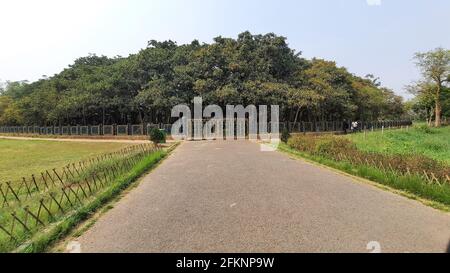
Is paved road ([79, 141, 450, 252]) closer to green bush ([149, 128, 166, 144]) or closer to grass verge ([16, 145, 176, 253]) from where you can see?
grass verge ([16, 145, 176, 253])

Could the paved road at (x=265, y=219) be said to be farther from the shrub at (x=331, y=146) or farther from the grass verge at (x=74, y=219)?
the shrub at (x=331, y=146)

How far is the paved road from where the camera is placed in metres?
5.85

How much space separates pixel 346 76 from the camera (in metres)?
55.8

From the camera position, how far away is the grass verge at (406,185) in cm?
884

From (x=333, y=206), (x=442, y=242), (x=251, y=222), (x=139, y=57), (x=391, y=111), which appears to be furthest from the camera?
(x=391, y=111)

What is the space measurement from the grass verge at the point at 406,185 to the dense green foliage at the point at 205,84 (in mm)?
28111

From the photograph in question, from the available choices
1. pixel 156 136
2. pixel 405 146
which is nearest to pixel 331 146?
pixel 405 146

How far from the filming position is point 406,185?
33.9 feet

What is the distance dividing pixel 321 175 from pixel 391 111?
2904 inches

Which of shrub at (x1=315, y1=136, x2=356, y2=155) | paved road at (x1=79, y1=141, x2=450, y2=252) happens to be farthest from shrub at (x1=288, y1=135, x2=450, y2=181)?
paved road at (x1=79, y1=141, x2=450, y2=252)

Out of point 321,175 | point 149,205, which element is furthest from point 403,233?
point 321,175

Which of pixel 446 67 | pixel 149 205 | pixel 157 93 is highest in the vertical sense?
pixel 446 67

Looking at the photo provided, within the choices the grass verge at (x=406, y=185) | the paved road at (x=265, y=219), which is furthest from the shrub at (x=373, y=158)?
the paved road at (x=265, y=219)
